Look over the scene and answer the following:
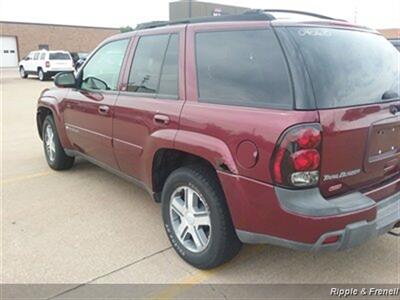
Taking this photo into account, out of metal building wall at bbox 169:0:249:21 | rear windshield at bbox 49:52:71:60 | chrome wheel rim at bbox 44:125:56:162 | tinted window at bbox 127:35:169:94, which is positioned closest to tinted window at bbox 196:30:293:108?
tinted window at bbox 127:35:169:94

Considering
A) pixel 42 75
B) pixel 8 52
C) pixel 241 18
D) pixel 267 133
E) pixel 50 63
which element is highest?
pixel 241 18

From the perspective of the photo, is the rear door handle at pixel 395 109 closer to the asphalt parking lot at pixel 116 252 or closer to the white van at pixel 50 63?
the asphalt parking lot at pixel 116 252

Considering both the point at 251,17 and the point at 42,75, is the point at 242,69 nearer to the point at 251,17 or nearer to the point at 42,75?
the point at 251,17

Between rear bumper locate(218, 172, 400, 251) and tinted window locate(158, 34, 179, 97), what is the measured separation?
970 millimetres

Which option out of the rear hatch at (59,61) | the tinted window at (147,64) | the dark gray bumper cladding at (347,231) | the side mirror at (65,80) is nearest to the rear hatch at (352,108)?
the dark gray bumper cladding at (347,231)

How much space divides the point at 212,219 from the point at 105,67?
7.64 ft

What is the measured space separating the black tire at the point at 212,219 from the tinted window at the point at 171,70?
67 centimetres

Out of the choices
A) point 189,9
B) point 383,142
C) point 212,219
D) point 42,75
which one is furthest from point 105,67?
point 42,75

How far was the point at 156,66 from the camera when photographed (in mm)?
3562

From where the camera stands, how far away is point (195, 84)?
309cm

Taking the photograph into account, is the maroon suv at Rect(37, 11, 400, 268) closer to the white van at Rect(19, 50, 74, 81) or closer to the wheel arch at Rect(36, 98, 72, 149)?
the wheel arch at Rect(36, 98, 72, 149)

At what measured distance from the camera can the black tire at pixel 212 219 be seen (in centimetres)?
290

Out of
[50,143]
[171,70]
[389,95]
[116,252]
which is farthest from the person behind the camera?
[50,143]

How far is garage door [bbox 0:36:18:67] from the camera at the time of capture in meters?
45.8
